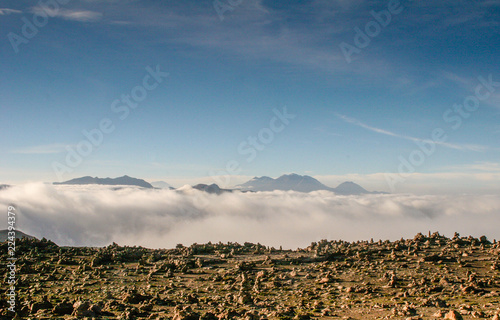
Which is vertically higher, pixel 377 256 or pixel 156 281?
pixel 377 256

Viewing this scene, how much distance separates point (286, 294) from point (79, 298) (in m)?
13.3

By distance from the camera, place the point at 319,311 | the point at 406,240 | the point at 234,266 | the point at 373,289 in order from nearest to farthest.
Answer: the point at 319,311, the point at 373,289, the point at 234,266, the point at 406,240

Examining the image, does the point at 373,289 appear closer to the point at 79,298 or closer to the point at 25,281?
the point at 79,298

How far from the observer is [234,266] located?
2767cm

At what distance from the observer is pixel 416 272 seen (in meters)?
23.4

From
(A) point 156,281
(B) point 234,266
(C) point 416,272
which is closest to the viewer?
(C) point 416,272

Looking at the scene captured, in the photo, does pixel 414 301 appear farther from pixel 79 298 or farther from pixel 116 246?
pixel 116 246

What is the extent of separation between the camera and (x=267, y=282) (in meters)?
23.4

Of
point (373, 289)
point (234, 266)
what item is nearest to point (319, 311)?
point (373, 289)

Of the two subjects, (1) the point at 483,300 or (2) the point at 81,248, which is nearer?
(1) the point at 483,300

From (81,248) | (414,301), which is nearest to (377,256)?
(414,301)

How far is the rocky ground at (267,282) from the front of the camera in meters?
17.9

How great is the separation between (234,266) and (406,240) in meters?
17.1

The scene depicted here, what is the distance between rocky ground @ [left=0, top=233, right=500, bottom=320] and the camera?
17922 mm
